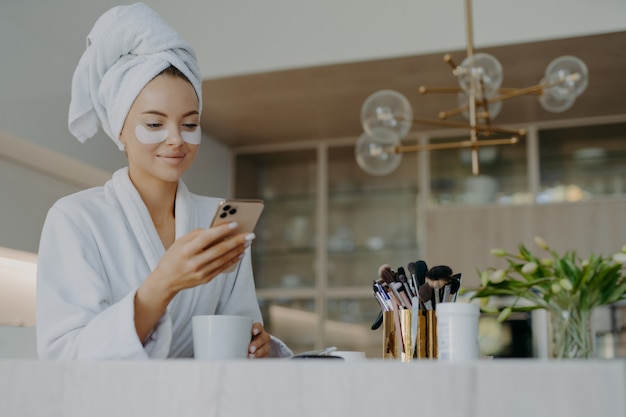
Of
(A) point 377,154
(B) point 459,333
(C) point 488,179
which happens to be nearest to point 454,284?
(B) point 459,333

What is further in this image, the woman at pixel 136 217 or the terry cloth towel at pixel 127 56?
the terry cloth towel at pixel 127 56

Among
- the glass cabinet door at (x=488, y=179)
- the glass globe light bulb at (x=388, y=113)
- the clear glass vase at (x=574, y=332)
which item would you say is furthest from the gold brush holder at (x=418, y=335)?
the glass cabinet door at (x=488, y=179)

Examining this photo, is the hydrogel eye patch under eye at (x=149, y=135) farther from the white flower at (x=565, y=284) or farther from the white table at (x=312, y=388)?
the white flower at (x=565, y=284)

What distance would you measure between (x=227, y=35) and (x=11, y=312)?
5.48 feet

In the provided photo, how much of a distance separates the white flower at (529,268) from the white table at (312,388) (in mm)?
893

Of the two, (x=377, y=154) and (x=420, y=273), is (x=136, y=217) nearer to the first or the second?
(x=420, y=273)

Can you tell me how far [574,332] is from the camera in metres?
1.57

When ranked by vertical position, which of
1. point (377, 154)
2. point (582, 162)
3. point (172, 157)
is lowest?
point (172, 157)

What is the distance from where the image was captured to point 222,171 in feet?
16.7

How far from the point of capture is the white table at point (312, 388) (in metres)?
0.59

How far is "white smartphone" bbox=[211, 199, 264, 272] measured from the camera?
37.0 inches

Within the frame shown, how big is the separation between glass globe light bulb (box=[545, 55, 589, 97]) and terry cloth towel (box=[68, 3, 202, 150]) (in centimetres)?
178

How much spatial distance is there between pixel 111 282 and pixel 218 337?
0.21m

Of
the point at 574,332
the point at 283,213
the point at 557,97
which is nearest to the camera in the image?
the point at 574,332
